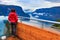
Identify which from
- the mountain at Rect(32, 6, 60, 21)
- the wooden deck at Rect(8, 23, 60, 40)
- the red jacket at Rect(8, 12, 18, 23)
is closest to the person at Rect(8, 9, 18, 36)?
the red jacket at Rect(8, 12, 18, 23)

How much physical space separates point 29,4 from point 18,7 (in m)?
0.49

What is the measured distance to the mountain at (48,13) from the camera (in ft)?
22.0

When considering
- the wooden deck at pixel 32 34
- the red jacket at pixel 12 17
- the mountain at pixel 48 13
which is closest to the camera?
the wooden deck at pixel 32 34

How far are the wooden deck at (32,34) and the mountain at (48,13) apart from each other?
0.70m

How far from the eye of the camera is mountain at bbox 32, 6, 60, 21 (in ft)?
22.0

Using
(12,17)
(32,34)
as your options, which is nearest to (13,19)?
(12,17)

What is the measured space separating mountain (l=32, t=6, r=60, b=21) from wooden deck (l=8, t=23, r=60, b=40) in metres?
0.70

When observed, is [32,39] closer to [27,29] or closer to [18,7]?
[27,29]

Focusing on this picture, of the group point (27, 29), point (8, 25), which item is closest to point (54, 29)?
point (27, 29)

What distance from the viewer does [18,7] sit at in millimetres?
8117

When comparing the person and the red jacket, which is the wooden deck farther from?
the red jacket

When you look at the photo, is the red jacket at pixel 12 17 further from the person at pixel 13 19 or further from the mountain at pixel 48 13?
the mountain at pixel 48 13

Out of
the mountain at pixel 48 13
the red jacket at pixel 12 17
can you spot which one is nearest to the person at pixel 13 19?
the red jacket at pixel 12 17

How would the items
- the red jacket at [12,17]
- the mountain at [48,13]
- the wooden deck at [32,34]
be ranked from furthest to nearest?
the red jacket at [12,17] → the mountain at [48,13] → the wooden deck at [32,34]
